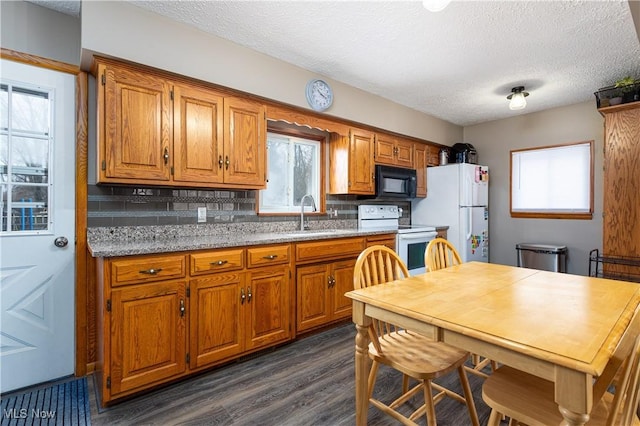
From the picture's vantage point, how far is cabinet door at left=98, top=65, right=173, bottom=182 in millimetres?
2047

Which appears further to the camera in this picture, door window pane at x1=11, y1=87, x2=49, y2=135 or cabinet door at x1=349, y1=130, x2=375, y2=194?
cabinet door at x1=349, y1=130, x2=375, y2=194

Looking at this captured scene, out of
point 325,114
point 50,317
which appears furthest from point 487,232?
point 50,317

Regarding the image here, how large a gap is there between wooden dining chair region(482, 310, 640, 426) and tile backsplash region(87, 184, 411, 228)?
2.32 metres

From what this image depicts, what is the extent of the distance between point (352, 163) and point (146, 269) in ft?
7.84

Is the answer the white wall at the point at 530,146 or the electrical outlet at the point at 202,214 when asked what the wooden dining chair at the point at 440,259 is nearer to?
the electrical outlet at the point at 202,214

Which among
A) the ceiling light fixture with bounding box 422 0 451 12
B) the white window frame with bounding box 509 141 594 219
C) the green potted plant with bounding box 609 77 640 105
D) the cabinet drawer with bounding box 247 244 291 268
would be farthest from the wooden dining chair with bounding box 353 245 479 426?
the white window frame with bounding box 509 141 594 219

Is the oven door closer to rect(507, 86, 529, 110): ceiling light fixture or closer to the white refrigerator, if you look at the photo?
the white refrigerator

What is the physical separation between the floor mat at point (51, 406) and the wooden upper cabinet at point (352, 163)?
9.16 feet

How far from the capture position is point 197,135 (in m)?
2.41

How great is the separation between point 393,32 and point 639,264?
3113 mm

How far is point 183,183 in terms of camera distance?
2.37m

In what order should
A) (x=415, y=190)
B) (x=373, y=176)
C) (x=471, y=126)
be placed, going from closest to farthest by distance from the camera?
(x=373, y=176), (x=415, y=190), (x=471, y=126)

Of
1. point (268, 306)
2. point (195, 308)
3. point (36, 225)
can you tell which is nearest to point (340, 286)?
point (268, 306)

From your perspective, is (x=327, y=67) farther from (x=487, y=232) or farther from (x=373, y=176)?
(x=487, y=232)
